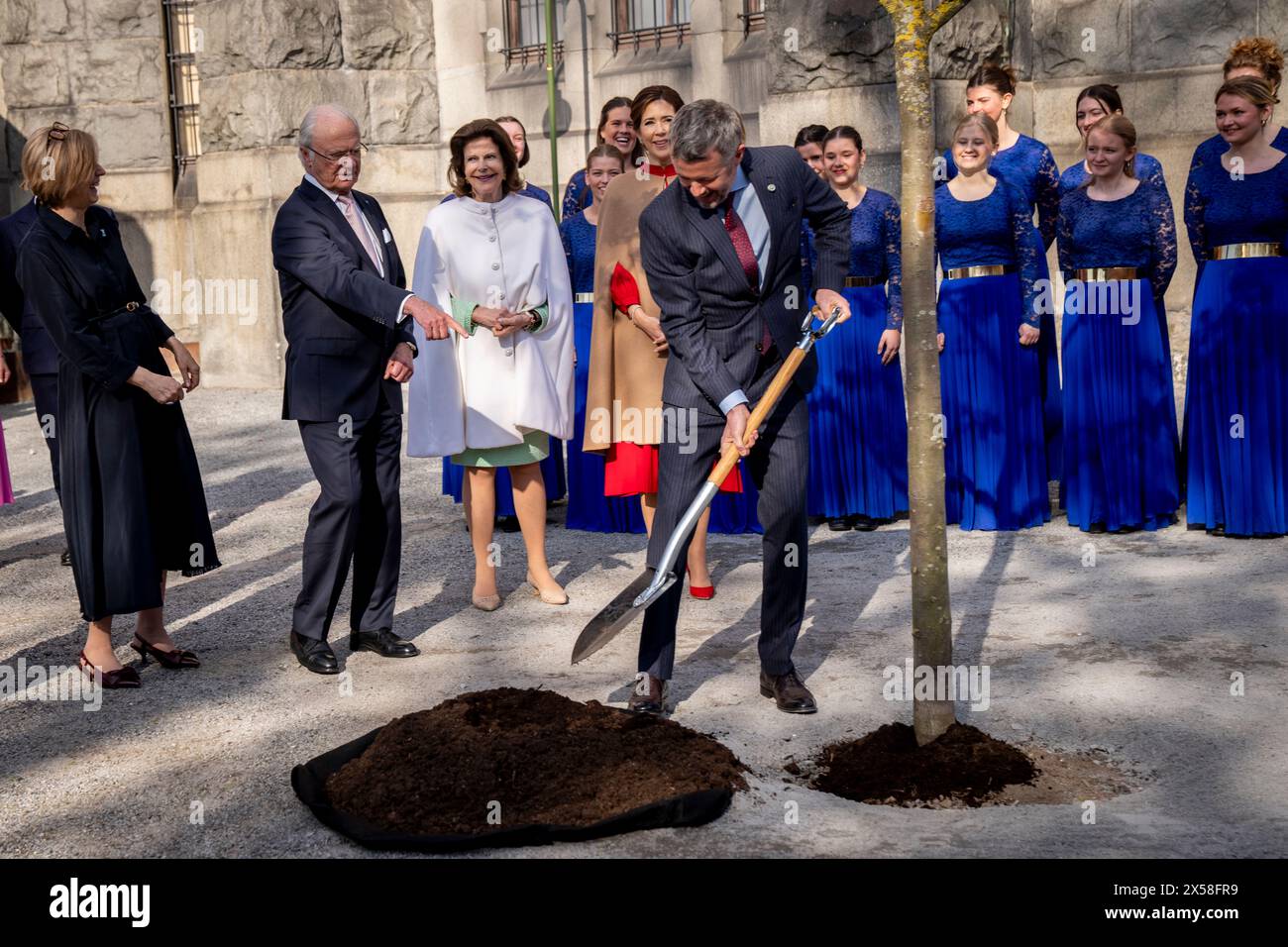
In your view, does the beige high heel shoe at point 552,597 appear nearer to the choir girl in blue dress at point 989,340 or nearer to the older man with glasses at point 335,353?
the older man with glasses at point 335,353

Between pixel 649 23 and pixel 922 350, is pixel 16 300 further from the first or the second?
pixel 649 23

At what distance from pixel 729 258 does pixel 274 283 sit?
34.5 ft

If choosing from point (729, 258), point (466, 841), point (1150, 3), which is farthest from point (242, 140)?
point (466, 841)

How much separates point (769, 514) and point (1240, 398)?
351cm

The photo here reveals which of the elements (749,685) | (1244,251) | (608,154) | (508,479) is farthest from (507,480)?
(1244,251)

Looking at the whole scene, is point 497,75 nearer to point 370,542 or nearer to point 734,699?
point 370,542

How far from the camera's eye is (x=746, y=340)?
17.6ft

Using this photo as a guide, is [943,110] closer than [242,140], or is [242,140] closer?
[943,110]

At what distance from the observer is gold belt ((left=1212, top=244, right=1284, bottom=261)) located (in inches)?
304

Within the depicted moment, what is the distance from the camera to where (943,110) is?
1153 cm

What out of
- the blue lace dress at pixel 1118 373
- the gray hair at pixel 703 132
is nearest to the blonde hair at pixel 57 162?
the gray hair at pixel 703 132

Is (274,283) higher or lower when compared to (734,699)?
higher
